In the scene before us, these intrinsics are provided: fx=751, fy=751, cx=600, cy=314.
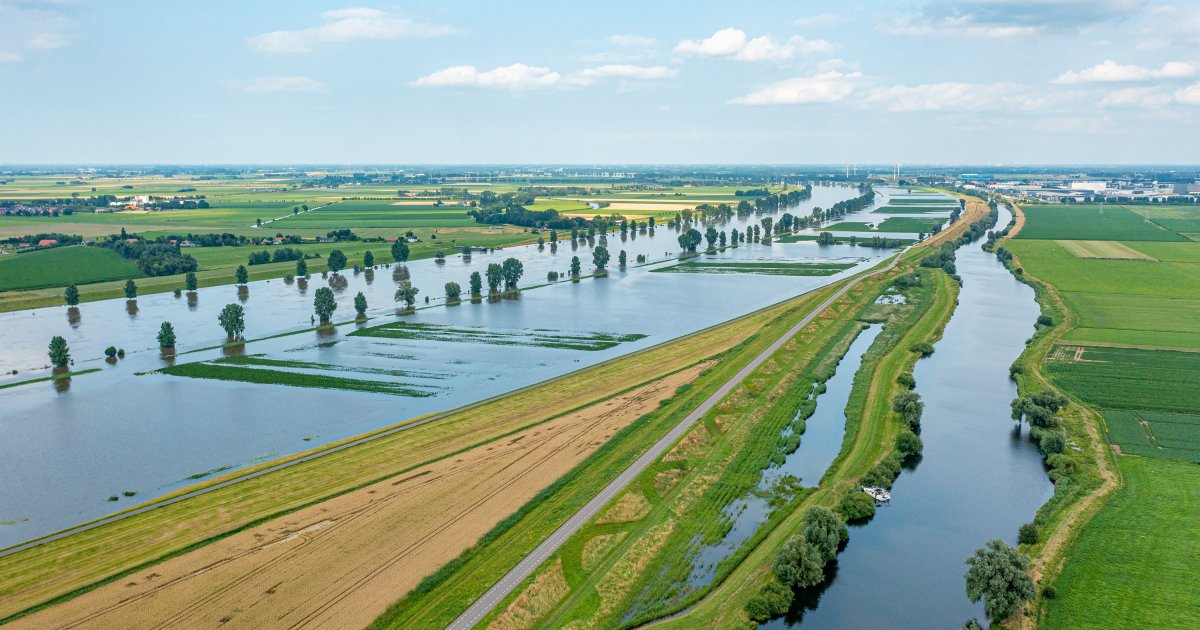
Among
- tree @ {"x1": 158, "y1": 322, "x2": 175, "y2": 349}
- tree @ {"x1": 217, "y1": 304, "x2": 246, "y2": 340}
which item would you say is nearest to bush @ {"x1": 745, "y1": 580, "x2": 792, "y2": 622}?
tree @ {"x1": 217, "y1": 304, "x2": 246, "y2": 340}

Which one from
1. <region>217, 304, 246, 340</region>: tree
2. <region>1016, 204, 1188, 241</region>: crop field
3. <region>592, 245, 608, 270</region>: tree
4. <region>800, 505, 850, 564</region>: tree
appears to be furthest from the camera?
<region>1016, 204, 1188, 241</region>: crop field

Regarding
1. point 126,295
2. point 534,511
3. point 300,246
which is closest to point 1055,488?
point 534,511

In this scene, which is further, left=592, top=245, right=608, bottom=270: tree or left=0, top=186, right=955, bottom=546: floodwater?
left=592, top=245, right=608, bottom=270: tree

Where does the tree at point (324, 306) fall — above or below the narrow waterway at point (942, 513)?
above

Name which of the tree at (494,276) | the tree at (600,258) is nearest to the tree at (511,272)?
the tree at (494,276)

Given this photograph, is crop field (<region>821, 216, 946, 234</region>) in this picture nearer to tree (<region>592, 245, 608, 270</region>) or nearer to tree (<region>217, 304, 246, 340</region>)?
tree (<region>592, 245, 608, 270</region>)

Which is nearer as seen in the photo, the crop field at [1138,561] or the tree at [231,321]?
the crop field at [1138,561]

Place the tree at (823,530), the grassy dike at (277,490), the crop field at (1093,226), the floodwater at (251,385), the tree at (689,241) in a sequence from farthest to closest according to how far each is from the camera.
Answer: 1. the crop field at (1093,226)
2. the tree at (689,241)
3. the floodwater at (251,385)
4. the tree at (823,530)
5. the grassy dike at (277,490)

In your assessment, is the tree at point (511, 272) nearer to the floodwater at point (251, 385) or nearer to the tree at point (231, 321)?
the floodwater at point (251, 385)
